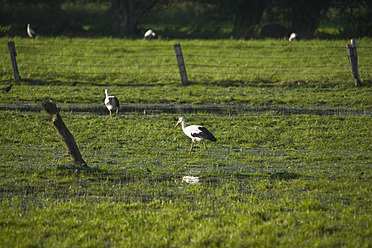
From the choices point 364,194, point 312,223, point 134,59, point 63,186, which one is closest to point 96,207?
point 63,186

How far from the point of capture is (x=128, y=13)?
45688 millimetres

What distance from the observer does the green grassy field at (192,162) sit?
631 cm

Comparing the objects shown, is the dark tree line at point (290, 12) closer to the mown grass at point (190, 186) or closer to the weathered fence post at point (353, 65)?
the weathered fence post at point (353, 65)

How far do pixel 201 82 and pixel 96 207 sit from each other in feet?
49.2

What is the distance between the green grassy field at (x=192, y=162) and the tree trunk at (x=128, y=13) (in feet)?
74.0

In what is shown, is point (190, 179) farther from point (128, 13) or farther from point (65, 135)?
point (128, 13)

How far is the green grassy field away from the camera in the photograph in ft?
20.7

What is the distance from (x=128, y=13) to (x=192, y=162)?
123 feet

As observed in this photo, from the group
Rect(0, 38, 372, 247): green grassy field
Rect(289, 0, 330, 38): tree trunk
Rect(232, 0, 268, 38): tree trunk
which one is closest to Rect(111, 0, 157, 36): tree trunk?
Rect(232, 0, 268, 38): tree trunk

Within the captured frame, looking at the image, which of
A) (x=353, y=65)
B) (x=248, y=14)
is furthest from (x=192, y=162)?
(x=248, y=14)

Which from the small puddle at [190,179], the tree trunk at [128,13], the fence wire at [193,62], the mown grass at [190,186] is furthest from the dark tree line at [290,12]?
the small puddle at [190,179]

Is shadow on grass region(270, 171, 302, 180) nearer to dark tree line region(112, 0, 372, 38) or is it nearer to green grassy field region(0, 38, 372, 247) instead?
green grassy field region(0, 38, 372, 247)

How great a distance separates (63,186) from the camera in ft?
27.5

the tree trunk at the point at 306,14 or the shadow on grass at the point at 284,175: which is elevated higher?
the tree trunk at the point at 306,14
